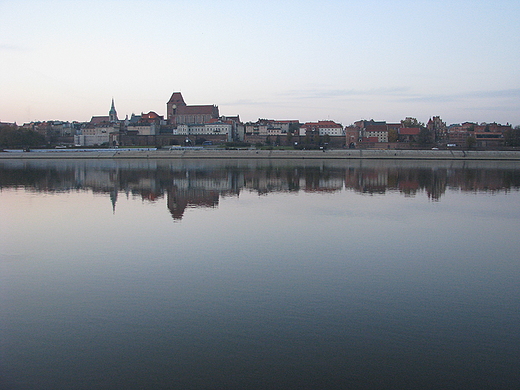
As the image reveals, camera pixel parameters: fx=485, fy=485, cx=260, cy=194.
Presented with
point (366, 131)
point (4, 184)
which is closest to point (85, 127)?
point (366, 131)

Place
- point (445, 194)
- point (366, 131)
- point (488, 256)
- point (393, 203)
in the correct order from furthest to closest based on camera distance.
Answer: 1. point (366, 131)
2. point (445, 194)
3. point (393, 203)
4. point (488, 256)

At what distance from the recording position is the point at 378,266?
304 inches

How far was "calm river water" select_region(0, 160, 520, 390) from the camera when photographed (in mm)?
4422

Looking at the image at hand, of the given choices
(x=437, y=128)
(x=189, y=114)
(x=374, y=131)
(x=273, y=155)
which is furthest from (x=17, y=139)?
(x=437, y=128)

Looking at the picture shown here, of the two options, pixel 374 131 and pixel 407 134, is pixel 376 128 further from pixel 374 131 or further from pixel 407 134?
pixel 407 134

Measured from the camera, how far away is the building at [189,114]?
82.6m

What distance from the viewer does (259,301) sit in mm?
6074

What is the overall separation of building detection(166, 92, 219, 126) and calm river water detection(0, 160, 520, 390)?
71029 millimetres

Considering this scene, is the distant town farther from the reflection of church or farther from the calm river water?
the calm river water

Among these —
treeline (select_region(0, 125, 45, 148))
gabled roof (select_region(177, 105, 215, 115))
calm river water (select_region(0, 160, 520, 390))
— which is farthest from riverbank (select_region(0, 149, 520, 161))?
calm river water (select_region(0, 160, 520, 390))

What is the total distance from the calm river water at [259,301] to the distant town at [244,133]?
50202 millimetres

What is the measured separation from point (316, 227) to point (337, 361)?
6.48 meters

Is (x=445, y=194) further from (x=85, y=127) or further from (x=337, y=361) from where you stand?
(x=85, y=127)

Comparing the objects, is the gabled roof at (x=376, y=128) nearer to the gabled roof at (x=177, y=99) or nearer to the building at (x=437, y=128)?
the building at (x=437, y=128)
